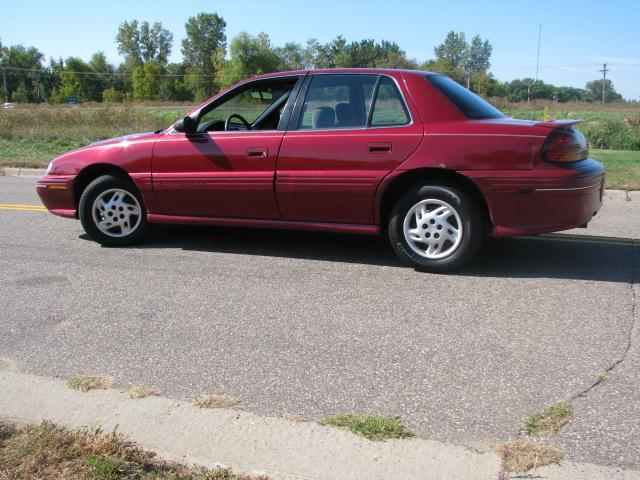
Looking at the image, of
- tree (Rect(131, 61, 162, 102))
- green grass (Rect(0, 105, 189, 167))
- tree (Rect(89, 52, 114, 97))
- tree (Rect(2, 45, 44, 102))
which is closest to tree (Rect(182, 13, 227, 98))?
tree (Rect(89, 52, 114, 97))

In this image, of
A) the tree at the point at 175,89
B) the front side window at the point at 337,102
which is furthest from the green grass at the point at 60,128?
the tree at the point at 175,89

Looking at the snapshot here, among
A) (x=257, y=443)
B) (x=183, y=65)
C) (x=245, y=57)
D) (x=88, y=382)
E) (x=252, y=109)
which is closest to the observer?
(x=257, y=443)

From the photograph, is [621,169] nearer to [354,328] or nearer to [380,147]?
[380,147]

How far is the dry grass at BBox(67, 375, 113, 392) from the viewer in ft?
10.5

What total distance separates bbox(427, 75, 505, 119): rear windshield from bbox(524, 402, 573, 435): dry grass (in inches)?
110

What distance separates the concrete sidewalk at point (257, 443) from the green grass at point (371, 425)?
0.04 m

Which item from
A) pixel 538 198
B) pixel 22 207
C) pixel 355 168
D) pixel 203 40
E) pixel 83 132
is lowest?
pixel 22 207

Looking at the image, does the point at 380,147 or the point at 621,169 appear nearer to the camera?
the point at 380,147

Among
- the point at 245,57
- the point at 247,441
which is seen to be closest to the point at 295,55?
the point at 245,57

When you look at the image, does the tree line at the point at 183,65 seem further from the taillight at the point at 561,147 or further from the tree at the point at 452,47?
the taillight at the point at 561,147

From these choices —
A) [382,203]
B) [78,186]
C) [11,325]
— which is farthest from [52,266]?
[382,203]

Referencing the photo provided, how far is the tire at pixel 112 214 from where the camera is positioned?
6.23m

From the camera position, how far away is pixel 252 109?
20.0 ft

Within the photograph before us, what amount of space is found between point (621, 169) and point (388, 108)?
23.1ft
